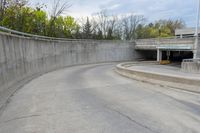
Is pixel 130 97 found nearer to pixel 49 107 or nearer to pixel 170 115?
pixel 170 115

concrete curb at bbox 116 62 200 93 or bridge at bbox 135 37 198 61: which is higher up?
bridge at bbox 135 37 198 61

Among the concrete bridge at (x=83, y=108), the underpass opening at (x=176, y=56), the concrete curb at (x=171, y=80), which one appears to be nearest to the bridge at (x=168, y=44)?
the underpass opening at (x=176, y=56)

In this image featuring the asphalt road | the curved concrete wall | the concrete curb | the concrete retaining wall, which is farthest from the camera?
the concrete retaining wall

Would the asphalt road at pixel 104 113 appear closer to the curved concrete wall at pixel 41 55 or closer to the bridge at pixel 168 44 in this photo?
the curved concrete wall at pixel 41 55

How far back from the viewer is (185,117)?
19.6ft

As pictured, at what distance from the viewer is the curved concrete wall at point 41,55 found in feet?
30.3

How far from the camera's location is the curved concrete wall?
30.3ft

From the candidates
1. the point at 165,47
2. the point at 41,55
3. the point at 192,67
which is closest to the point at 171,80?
the point at 41,55

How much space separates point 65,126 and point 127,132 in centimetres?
155

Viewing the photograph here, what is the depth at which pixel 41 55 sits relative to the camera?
62.1ft

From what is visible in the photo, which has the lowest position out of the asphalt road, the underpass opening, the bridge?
the underpass opening

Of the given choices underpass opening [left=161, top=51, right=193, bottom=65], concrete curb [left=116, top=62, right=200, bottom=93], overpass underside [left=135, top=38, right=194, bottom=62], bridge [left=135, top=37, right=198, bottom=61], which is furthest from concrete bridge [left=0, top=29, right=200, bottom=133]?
underpass opening [left=161, top=51, right=193, bottom=65]

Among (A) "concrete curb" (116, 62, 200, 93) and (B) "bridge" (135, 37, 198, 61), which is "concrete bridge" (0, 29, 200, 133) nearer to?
(A) "concrete curb" (116, 62, 200, 93)

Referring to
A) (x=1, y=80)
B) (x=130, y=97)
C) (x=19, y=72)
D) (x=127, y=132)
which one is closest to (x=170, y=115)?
(x=127, y=132)
